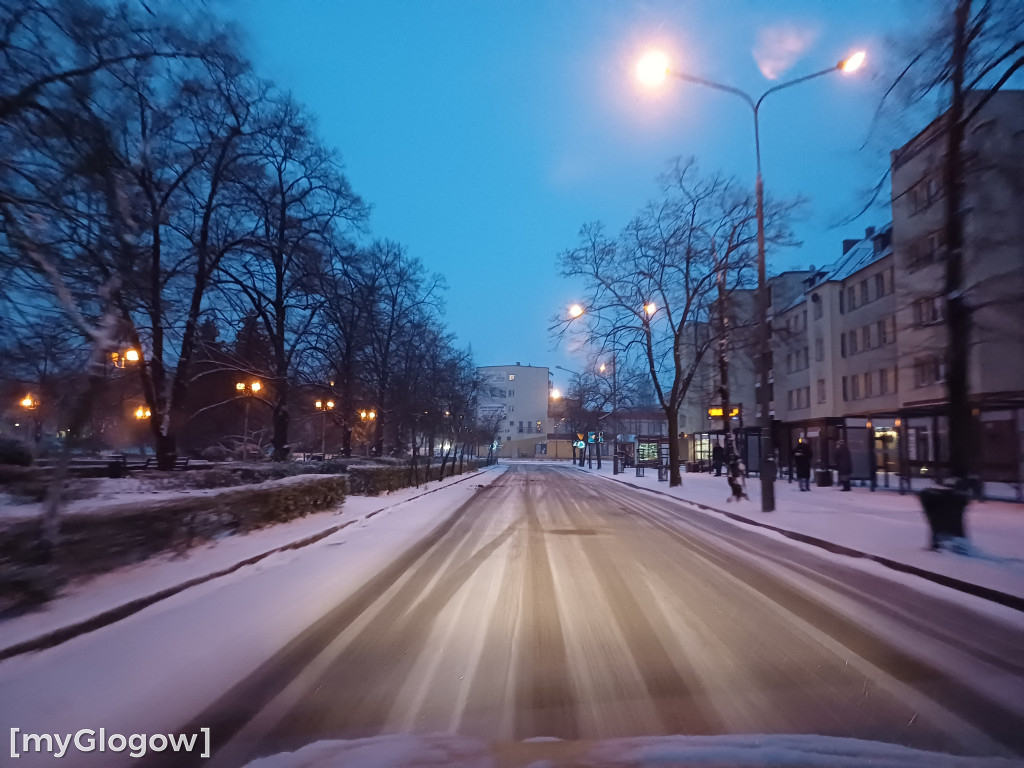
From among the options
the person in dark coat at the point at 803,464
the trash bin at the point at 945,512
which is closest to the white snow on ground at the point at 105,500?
the trash bin at the point at 945,512

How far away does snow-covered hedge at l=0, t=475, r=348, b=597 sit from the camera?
324 inches

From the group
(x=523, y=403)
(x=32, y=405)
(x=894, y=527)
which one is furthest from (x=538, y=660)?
(x=523, y=403)

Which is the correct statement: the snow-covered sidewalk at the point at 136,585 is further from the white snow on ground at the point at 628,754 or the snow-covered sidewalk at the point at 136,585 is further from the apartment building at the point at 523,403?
the apartment building at the point at 523,403

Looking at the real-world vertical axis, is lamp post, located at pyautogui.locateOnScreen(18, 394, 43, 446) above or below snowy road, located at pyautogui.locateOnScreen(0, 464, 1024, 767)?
above

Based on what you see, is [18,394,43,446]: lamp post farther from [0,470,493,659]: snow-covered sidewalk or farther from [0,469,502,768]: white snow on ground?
[0,469,502,768]: white snow on ground

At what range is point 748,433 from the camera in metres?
39.3

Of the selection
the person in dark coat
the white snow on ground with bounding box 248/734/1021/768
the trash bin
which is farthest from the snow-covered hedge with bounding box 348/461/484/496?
the white snow on ground with bounding box 248/734/1021/768

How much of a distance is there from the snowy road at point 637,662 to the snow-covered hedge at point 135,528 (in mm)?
3239

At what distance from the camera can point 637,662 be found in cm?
674

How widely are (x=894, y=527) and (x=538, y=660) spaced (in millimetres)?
12171

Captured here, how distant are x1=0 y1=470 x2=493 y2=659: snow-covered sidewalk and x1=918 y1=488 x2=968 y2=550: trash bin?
10817 millimetres

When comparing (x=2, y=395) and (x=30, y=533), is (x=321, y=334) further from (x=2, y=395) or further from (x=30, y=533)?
(x=30, y=533)

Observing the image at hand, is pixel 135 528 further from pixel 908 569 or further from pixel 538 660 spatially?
pixel 908 569

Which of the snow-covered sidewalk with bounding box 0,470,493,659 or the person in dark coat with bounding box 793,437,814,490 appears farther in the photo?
the person in dark coat with bounding box 793,437,814,490
